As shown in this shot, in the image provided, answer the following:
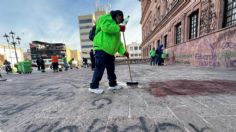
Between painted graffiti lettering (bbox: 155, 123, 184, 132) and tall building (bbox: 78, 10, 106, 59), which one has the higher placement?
tall building (bbox: 78, 10, 106, 59)

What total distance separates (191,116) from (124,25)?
2.14 metres

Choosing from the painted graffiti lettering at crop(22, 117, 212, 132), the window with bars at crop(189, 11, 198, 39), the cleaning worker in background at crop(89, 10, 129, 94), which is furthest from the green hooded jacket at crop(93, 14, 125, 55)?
the window with bars at crop(189, 11, 198, 39)

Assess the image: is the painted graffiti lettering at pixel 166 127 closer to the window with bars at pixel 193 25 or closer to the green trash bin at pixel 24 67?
the window with bars at pixel 193 25

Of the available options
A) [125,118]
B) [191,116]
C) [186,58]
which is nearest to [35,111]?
[125,118]

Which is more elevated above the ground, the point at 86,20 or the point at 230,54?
the point at 86,20

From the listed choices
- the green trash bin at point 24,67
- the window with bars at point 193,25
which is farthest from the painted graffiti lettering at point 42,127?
the green trash bin at point 24,67

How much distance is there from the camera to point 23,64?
12.8 meters

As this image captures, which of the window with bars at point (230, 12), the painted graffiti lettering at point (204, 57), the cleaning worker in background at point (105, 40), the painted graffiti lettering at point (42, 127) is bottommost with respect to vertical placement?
the painted graffiti lettering at point (42, 127)

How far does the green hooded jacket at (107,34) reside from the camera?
7.64 feet

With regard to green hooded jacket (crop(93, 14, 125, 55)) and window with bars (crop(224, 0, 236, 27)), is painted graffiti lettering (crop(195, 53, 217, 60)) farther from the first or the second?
green hooded jacket (crop(93, 14, 125, 55))

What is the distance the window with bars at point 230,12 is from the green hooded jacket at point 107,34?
640 centimetres

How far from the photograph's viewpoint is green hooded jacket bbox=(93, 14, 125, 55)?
233cm

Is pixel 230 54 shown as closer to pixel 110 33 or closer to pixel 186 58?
pixel 186 58

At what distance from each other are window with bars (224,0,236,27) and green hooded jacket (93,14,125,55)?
640cm
